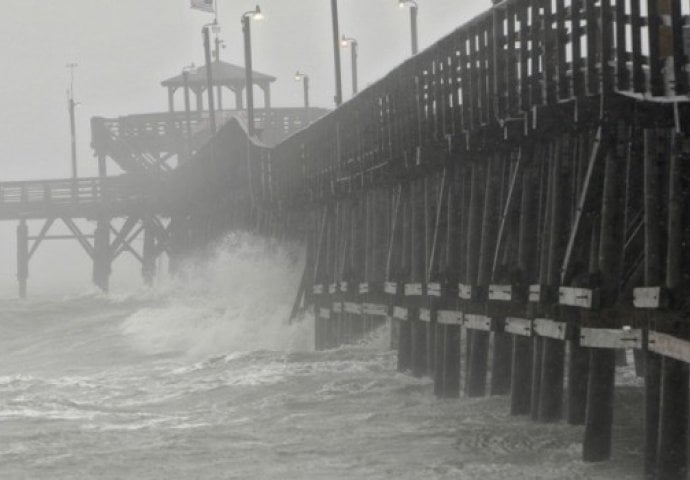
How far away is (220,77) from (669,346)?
209 ft

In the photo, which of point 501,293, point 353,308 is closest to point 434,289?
point 501,293

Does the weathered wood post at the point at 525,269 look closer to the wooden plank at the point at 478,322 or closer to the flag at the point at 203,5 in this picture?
the wooden plank at the point at 478,322

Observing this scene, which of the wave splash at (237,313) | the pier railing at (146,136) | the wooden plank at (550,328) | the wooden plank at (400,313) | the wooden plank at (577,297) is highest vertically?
the pier railing at (146,136)

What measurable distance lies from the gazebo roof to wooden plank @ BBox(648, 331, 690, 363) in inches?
2421

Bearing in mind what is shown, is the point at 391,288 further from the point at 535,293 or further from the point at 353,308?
the point at 535,293

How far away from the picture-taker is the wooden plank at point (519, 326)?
1439 centimetres

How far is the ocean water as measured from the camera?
13.3 m

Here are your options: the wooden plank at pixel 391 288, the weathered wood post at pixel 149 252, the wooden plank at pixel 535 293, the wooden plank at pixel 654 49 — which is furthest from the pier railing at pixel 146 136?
the wooden plank at pixel 654 49

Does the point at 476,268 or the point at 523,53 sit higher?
the point at 523,53

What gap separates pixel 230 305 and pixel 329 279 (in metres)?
11.5

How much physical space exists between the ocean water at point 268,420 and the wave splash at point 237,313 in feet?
0.29

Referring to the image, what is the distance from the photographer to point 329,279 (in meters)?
26.7

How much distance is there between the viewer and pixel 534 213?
1505 cm

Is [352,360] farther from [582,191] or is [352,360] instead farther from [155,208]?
[155,208]
